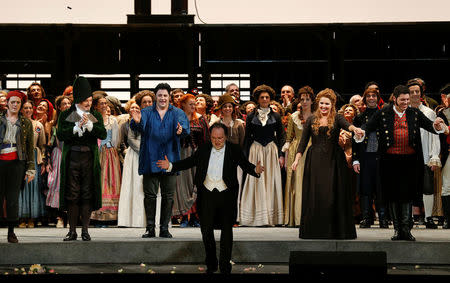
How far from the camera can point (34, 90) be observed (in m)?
10.6

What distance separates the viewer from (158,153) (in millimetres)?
8422

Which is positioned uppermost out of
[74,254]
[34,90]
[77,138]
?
[34,90]

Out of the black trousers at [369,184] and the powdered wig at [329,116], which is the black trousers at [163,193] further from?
the black trousers at [369,184]

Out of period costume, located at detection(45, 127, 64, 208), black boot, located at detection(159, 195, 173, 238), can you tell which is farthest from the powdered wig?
period costume, located at detection(45, 127, 64, 208)

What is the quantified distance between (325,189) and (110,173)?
3048 millimetres

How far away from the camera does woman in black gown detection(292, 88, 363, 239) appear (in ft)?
26.8

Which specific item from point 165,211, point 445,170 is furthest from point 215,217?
point 445,170

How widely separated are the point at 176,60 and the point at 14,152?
21.5 ft

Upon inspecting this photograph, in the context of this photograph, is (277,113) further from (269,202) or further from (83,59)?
(83,59)

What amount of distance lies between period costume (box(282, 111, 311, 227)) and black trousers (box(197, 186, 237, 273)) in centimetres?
278

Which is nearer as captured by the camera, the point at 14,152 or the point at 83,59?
the point at 14,152

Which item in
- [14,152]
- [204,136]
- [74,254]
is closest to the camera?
[74,254]

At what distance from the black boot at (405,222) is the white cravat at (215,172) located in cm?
179

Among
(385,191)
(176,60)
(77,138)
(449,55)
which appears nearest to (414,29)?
(449,55)
